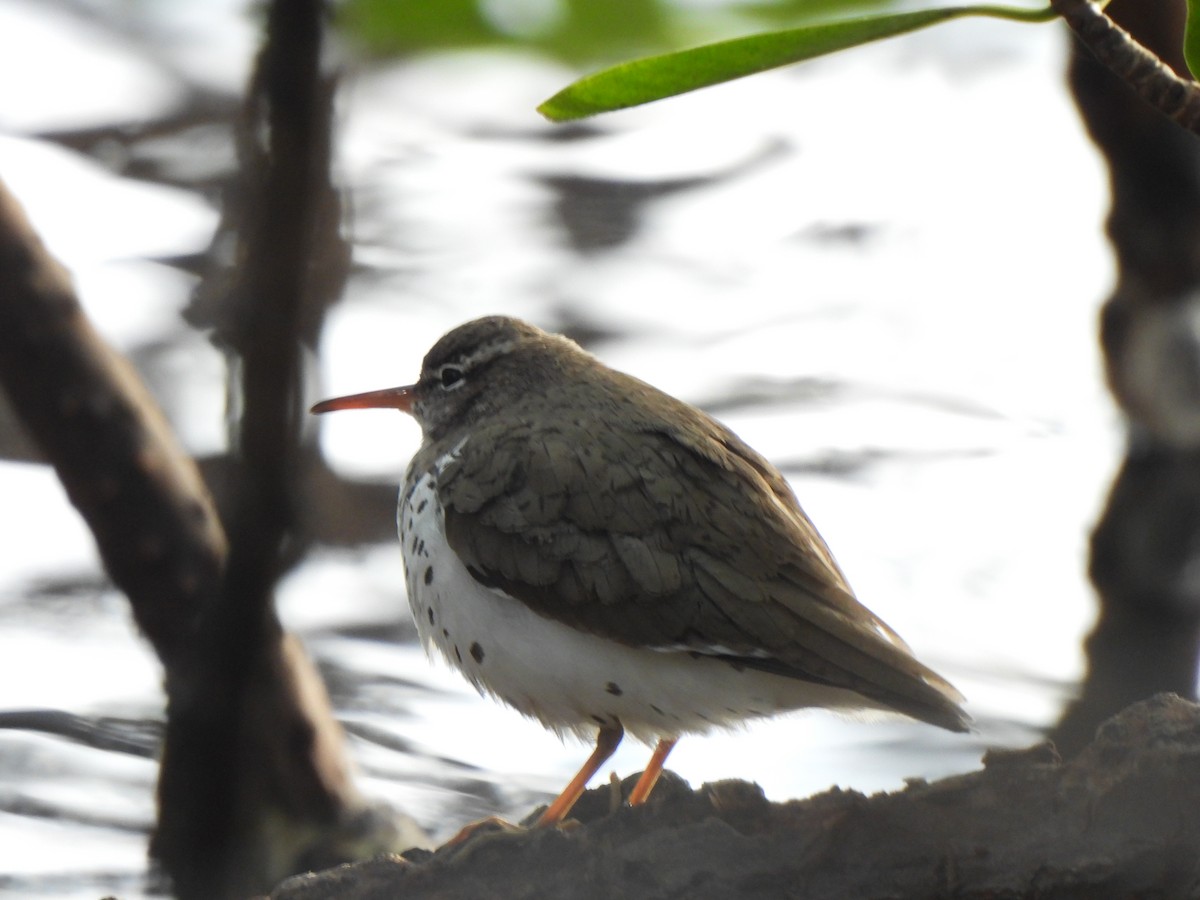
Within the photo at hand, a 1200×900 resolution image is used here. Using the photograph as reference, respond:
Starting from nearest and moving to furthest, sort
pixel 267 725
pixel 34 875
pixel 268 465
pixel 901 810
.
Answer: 1. pixel 901 810
2. pixel 268 465
3. pixel 267 725
4. pixel 34 875

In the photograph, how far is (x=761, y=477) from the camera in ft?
19.3

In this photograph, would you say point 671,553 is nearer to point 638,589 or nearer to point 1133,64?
point 638,589

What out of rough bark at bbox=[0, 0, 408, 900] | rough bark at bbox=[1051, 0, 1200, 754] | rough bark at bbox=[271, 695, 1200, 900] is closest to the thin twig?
rough bark at bbox=[271, 695, 1200, 900]

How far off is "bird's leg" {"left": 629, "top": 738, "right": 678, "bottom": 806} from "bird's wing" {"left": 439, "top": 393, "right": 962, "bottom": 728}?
0.81 m

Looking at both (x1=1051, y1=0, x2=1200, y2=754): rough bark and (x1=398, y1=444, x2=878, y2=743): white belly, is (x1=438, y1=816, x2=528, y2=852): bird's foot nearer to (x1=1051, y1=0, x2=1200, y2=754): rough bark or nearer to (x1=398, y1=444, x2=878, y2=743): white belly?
(x1=398, y1=444, x2=878, y2=743): white belly

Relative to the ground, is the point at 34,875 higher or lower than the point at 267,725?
lower

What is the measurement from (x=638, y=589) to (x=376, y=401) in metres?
2.77

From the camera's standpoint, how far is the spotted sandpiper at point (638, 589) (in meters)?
5.08

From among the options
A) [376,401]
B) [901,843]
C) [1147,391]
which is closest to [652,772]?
[901,843]

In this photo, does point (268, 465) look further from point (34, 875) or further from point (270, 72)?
point (34, 875)

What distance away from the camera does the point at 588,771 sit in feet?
18.6

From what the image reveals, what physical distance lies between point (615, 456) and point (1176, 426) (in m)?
3.69

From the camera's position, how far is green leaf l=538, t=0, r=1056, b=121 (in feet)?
12.4

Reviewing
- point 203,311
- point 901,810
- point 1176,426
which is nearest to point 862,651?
point 901,810
